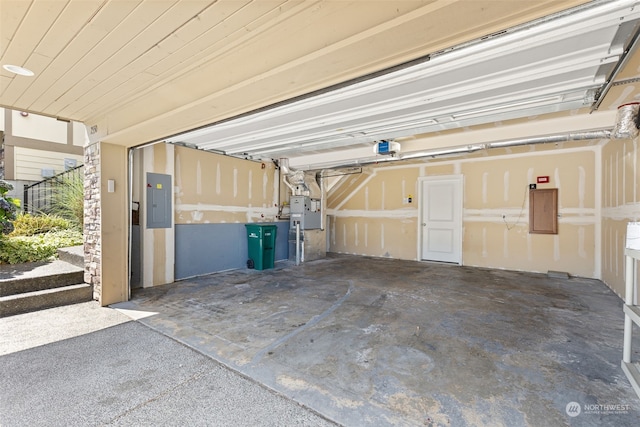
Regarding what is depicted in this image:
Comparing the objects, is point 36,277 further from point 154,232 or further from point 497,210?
point 497,210

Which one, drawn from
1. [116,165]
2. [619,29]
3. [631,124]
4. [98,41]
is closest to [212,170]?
[116,165]

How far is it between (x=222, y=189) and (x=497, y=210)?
6092 mm

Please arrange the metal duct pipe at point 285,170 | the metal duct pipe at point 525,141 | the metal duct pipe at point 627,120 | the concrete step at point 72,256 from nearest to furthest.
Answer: the metal duct pipe at point 627,120 → the metal duct pipe at point 525,141 → the concrete step at point 72,256 → the metal duct pipe at point 285,170

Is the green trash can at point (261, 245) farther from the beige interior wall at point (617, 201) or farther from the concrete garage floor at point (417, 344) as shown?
the beige interior wall at point (617, 201)

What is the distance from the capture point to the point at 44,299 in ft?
11.4

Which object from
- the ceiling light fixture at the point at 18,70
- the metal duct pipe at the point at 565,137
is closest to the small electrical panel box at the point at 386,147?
the metal duct pipe at the point at 565,137

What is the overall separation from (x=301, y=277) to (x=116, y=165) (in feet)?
11.3

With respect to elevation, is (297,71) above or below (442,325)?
above

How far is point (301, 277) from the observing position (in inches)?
208

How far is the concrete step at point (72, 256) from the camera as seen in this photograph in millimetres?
4133

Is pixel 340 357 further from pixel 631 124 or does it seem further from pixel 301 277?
pixel 631 124

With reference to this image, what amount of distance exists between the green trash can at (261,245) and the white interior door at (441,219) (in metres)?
3.91

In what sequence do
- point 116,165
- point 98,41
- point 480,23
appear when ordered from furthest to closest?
1. point 116,165
2. point 98,41
3. point 480,23

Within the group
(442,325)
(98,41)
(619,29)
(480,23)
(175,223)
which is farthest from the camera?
(175,223)
